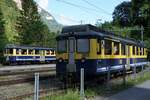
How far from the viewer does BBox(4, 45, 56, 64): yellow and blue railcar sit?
176ft

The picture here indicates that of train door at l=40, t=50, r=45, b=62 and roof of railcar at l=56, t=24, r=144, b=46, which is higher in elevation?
roof of railcar at l=56, t=24, r=144, b=46

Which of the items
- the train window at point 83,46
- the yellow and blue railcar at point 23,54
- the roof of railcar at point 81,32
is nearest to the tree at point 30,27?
the yellow and blue railcar at point 23,54

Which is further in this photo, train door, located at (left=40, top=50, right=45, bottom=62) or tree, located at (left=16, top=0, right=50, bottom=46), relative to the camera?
tree, located at (left=16, top=0, right=50, bottom=46)

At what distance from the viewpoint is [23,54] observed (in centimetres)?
5450

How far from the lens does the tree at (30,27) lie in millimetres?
90188

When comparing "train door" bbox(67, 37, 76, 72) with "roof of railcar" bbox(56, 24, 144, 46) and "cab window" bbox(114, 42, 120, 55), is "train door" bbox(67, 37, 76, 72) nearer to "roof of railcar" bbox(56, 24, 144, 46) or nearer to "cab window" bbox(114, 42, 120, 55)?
"roof of railcar" bbox(56, 24, 144, 46)

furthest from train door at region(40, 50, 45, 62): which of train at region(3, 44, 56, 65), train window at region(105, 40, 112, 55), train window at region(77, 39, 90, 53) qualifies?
train window at region(77, 39, 90, 53)

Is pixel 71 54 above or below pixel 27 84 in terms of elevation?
above

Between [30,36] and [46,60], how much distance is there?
30789 millimetres

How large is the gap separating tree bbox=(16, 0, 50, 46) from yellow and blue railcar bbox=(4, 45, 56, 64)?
2728 centimetres

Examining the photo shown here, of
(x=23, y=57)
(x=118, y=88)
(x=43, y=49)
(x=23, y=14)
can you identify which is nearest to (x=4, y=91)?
(x=118, y=88)

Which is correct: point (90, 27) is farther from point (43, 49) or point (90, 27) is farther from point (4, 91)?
point (43, 49)

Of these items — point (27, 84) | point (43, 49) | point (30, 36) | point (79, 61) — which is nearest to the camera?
point (79, 61)

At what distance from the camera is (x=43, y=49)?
59.2 metres
